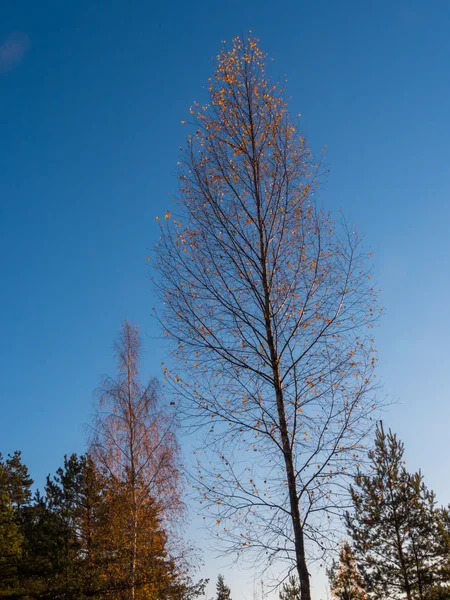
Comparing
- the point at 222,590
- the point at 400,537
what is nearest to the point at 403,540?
the point at 400,537

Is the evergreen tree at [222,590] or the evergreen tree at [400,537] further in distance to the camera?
the evergreen tree at [222,590]

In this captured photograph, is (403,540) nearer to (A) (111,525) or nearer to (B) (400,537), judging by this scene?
(B) (400,537)

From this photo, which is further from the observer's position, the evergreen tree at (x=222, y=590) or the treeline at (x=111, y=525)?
the evergreen tree at (x=222, y=590)

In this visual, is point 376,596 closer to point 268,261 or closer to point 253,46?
point 268,261

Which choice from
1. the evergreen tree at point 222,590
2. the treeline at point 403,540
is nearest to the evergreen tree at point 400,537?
the treeline at point 403,540

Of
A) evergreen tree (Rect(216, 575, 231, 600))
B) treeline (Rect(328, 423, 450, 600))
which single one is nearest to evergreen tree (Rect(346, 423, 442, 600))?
treeline (Rect(328, 423, 450, 600))

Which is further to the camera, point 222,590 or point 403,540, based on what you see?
point 222,590

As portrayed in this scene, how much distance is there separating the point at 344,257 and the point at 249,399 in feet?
7.33

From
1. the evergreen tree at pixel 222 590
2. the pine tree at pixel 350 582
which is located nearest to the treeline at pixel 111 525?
the pine tree at pixel 350 582

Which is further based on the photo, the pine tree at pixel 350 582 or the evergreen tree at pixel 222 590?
the evergreen tree at pixel 222 590

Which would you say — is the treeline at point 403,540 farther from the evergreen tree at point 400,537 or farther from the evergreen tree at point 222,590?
the evergreen tree at point 222,590

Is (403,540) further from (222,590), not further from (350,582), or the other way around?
(222,590)

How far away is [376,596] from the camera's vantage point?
54.2ft

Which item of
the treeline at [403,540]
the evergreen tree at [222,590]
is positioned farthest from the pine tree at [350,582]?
the evergreen tree at [222,590]
